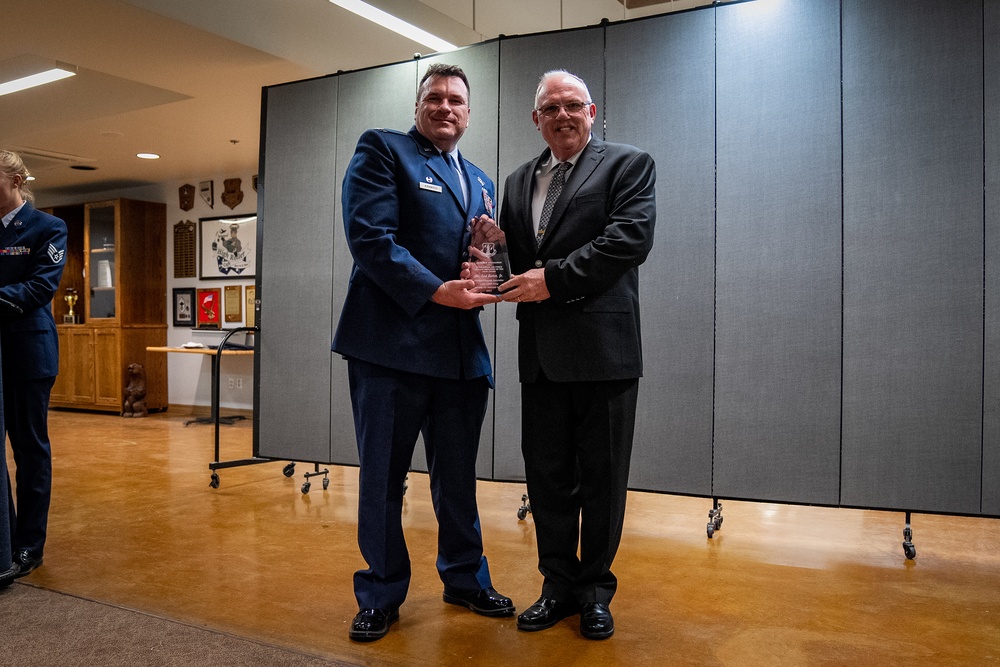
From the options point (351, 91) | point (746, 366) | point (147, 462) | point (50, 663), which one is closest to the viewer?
point (50, 663)

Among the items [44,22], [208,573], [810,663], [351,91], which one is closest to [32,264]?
[208,573]

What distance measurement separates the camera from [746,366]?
11.2 ft

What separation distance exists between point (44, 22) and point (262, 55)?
1.22m

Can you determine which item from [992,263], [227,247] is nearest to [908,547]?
[992,263]

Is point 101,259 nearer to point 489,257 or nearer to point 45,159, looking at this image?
point 45,159

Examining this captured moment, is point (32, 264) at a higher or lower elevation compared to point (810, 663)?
higher

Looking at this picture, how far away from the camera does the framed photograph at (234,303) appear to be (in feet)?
27.6

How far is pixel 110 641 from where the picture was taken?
85.0 inches

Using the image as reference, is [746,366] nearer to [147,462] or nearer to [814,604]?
[814,604]

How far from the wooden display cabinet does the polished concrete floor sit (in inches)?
177

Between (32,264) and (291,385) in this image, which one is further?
(291,385)

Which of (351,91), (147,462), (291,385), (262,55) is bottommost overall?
(147,462)

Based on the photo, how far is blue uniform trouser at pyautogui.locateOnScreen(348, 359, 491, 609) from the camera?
2236 mm

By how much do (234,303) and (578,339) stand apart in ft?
23.0
